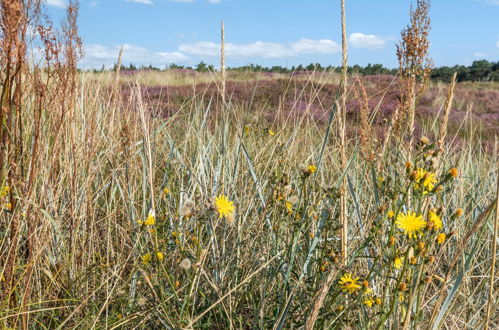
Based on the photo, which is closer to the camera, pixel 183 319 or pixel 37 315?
pixel 183 319

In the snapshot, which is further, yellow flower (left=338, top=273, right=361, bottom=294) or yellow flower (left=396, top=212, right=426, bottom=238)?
yellow flower (left=338, top=273, right=361, bottom=294)

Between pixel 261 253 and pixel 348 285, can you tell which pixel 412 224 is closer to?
pixel 348 285

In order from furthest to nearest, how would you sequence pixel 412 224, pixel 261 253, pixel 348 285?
pixel 261 253 → pixel 348 285 → pixel 412 224

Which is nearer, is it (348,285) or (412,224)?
(412,224)

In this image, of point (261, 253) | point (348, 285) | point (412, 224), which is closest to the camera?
point (412, 224)

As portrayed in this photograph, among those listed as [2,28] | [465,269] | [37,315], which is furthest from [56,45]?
[465,269]

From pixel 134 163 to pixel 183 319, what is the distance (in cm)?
127

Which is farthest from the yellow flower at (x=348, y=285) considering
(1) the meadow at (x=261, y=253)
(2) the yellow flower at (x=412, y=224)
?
(2) the yellow flower at (x=412, y=224)

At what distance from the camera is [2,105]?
126 cm

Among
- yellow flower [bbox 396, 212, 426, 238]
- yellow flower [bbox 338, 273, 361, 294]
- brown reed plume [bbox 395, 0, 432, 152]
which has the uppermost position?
brown reed plume [bbox 395, 0, 432, 152]

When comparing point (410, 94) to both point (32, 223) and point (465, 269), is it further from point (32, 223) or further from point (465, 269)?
point (32, 223)

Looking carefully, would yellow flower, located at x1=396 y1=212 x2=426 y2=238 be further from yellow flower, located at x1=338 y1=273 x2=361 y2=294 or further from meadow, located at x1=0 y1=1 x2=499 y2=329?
yellow flower, located at x1=338 y1=273 x2=361 y2=294

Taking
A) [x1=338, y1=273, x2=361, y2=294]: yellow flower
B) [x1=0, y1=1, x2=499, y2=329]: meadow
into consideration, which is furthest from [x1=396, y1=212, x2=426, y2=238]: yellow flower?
[x1=338, y1=273, x2=361, y2=294]: yellow flower

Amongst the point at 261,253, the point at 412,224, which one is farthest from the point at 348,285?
the point at 261,253
